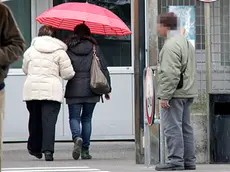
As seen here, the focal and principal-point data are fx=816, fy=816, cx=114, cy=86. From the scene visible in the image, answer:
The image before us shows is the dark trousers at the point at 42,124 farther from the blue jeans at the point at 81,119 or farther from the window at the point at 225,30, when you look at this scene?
the window at the point at 225,30

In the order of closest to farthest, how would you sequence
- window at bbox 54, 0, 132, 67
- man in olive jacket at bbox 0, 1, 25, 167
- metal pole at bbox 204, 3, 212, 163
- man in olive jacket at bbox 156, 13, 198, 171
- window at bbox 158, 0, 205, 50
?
1. man in olive jacket at bbox 0, 1, 25, 167
2. man in olive jacket at bbox 156, 13, 198, 171
3. metal pole at bbox 204, 3, 212, 163
4. window at bbox 158, 0, 205, 50
5. window at bbox 54, 0, 132, 67

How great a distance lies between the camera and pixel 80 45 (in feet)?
34.3

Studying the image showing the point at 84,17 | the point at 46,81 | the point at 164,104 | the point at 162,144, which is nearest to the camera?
the point at 164,104

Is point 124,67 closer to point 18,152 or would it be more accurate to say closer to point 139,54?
point 18,152

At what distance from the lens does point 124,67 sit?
13.1m

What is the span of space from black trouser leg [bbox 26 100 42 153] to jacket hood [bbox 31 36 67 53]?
67 cm

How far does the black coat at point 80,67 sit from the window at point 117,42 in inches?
105

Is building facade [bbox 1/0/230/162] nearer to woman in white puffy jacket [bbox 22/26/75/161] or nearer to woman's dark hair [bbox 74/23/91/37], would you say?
woman's dark hair [bbox 74/23/91/37]

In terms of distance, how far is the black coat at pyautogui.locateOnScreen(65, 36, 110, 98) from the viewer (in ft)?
33.9

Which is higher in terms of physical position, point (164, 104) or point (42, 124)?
point (164, 104)

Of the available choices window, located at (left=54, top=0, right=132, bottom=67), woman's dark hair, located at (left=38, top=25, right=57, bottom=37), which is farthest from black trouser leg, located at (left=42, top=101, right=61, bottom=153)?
window, located at (left=54, top=0, right=132, bottom=67)

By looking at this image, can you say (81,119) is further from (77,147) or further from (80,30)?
(80,30)

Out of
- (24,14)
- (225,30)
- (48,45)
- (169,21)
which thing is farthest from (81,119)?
(24,14)

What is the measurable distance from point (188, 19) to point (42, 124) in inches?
88.9
